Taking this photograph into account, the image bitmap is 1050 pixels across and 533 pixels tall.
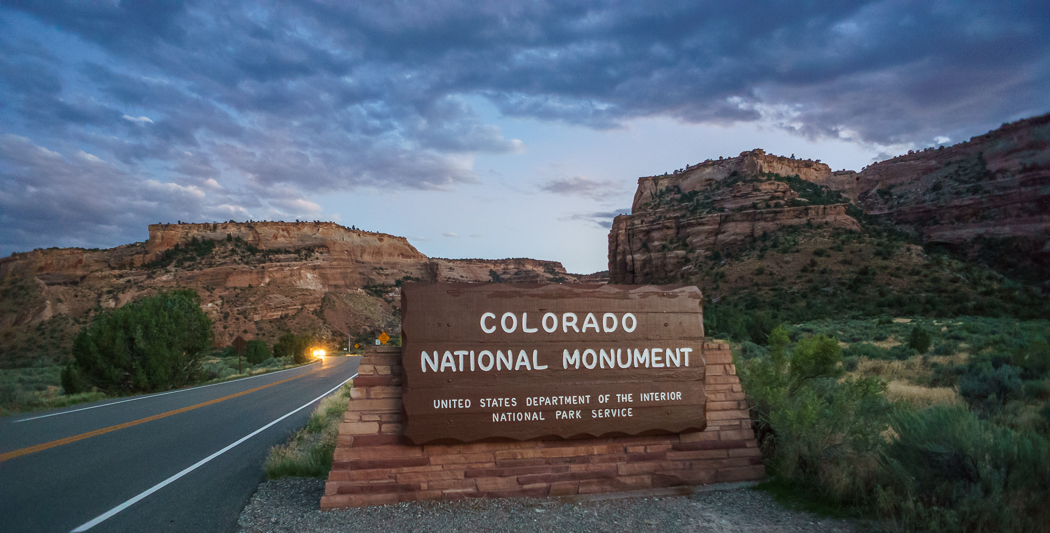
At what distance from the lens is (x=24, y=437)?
8773mm

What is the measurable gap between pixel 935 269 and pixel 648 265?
31042mm

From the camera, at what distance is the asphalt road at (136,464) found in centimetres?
491

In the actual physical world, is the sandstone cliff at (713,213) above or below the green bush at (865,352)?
above

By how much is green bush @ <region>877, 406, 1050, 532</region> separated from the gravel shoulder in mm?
518

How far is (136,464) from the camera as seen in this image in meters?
6.91

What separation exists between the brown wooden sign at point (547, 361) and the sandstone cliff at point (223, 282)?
175 feet

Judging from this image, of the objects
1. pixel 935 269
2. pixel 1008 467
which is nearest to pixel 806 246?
pixel 935 269

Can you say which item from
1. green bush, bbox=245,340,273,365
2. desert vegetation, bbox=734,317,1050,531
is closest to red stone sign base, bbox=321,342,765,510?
desert vegetation, bbox=734,317,1050,531

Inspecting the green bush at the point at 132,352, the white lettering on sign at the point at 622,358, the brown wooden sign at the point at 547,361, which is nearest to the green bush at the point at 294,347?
the green bush at the point at 132,352

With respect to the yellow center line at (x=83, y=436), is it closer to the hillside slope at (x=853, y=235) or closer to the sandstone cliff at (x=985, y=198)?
the hillside slope at (x=853, y=235)

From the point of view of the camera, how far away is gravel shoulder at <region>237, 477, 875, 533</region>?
4.21 meters

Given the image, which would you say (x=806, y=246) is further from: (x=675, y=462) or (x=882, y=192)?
(x=675, y=462)

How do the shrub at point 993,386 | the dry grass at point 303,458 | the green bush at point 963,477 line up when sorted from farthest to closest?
the shrub at point 993,386 → the dry grass at point 303,458 → the green bush at point 963,477

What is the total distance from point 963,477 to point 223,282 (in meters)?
72.7
